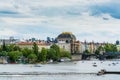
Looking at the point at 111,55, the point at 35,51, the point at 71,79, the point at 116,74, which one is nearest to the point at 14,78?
the point at 71,79

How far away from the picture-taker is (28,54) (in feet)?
498

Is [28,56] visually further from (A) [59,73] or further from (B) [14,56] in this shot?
(A) [59,73]

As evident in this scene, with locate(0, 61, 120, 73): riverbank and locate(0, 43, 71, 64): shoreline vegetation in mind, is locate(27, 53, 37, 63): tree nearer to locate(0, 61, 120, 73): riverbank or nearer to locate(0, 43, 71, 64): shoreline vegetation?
locate(0, 43, 71, 64): shoreline vegetation

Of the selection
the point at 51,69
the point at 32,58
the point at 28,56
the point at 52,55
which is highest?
the point at 28,56

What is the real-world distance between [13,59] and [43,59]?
29.1 ft

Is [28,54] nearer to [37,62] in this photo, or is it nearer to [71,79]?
[37,62]

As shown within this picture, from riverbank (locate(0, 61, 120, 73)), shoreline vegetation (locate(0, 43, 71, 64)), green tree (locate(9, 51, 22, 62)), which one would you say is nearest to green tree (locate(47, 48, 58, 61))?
shoreline vegetation (locate(0, 43, 71, 64))

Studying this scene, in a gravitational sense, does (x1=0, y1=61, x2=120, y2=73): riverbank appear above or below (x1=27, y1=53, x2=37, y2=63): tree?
below

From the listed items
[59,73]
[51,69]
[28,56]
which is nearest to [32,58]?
[28,56]

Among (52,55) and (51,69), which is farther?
(52,55)

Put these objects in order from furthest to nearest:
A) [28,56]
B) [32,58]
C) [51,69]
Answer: [28,56] → [32,58] → [51,69]

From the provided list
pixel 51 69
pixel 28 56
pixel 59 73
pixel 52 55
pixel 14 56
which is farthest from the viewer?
pixel 52 55

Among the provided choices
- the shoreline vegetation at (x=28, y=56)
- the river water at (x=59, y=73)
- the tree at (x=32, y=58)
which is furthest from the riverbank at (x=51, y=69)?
the shoreline vegetation at (x=28, y=56)

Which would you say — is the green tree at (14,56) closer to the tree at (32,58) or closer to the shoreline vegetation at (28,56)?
the shoreline vegetation at (28,56)
